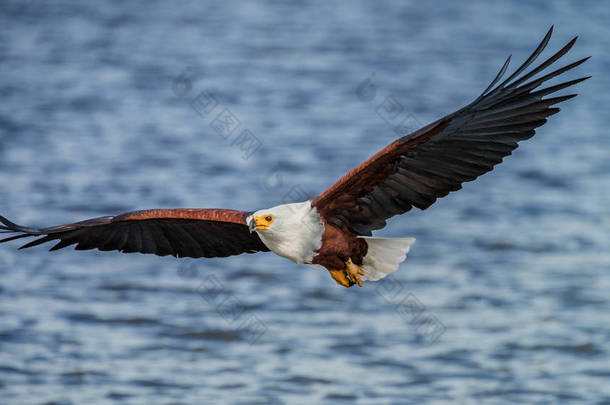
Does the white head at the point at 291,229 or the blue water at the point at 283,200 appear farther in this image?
the blue water at the point at 283,200

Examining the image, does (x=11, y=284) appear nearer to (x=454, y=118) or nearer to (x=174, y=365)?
(x=174, y=365)

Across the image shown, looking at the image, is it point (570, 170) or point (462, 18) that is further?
point (462, 18)

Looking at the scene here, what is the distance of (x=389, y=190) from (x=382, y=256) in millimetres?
505

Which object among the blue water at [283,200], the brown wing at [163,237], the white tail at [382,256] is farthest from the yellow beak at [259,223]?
the blue water at [283,200]

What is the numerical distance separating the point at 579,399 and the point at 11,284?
22.8 feet

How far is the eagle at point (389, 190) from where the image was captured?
331 inches

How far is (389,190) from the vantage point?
8.95 metres

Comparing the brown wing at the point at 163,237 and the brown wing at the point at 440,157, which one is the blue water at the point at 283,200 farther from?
the brown wing at the point at 440,157

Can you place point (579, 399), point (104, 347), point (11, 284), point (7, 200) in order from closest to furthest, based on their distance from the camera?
point (579, 399) → point (104, 347) → point (11, 284) → point (7, 200)

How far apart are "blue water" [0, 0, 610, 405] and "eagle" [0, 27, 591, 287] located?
4.05 meters

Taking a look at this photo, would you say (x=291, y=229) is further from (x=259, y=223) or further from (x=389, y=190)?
(x=389, y=190)

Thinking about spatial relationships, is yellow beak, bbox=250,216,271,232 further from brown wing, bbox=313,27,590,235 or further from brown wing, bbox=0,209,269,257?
brown wing, bbox=0,209,269,257

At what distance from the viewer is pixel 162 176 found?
19438mm

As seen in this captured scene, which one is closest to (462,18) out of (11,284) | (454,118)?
(11,284)
